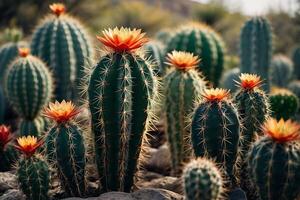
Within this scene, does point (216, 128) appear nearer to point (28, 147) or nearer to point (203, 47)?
point (28, 147)

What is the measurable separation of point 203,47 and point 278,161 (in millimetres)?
3734

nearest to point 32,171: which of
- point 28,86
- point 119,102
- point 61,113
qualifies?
point 61,113

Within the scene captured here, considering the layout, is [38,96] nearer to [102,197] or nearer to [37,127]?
[37,127]

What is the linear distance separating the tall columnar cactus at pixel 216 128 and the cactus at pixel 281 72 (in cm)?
694

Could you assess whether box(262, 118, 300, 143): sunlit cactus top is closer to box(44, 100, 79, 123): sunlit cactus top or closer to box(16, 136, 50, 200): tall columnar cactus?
box(44, 100, 79, 123): sunlit cactus top

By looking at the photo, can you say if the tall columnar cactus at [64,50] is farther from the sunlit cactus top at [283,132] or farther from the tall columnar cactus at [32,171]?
the sunlit cactus top at [283,132]

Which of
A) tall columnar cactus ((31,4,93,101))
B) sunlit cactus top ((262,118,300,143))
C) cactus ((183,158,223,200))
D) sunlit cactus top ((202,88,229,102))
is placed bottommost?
cactus ((183,158,223,200))

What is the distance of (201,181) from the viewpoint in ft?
12.8

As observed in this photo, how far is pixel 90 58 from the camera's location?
728 centimetres

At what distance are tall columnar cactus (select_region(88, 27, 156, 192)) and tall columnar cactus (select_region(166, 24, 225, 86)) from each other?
281cm

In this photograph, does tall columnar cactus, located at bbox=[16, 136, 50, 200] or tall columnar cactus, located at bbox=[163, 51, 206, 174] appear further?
tall columnar cactus, located at bbox=[163, 51, 206, 174]

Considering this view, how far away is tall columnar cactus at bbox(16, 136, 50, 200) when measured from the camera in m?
4.74

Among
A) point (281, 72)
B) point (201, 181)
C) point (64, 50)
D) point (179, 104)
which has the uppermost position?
point (281, 72)

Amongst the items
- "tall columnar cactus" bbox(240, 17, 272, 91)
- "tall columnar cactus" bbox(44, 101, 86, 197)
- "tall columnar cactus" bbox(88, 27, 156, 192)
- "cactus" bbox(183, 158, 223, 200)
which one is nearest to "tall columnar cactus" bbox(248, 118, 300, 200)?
"cactus" bbox(183, 158, 223, 200)
